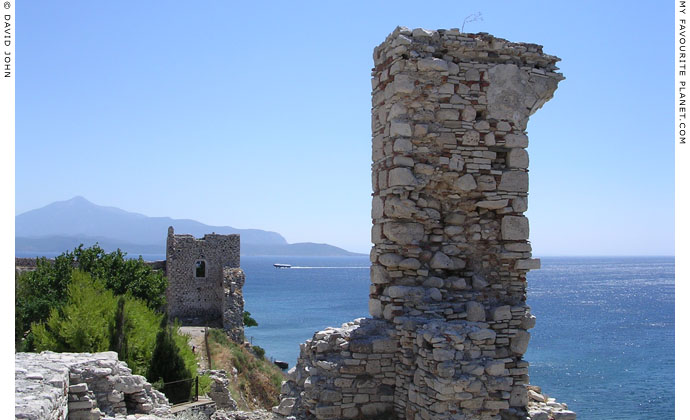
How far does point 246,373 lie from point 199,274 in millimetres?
9043

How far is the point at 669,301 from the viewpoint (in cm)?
7938

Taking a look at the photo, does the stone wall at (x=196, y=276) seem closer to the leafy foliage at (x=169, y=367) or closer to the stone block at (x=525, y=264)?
the leafy foliage at (x=169, y=367)

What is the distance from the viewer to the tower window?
3384cm

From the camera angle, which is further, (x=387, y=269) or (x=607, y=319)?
(x=607, y=319)

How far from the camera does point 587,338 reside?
48.8 meters

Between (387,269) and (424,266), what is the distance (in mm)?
483

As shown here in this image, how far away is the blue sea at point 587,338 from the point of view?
28734mm

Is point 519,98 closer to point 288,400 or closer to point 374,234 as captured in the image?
point 374,234

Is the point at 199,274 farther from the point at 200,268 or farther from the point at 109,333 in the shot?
the point at 109,333

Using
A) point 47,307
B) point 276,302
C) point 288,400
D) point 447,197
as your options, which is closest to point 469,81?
point 447,197

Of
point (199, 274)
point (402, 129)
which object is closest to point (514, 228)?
point (402, 129)

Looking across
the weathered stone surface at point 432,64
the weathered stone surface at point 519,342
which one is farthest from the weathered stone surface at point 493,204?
the weathered stone surface at point 432,64

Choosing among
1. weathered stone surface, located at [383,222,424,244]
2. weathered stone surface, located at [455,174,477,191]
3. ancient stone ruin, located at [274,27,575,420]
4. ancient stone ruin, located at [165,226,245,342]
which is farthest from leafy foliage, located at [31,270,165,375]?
ancient stone ruin, located at [165,226,245,342]

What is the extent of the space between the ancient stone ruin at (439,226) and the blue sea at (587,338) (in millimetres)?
20221
